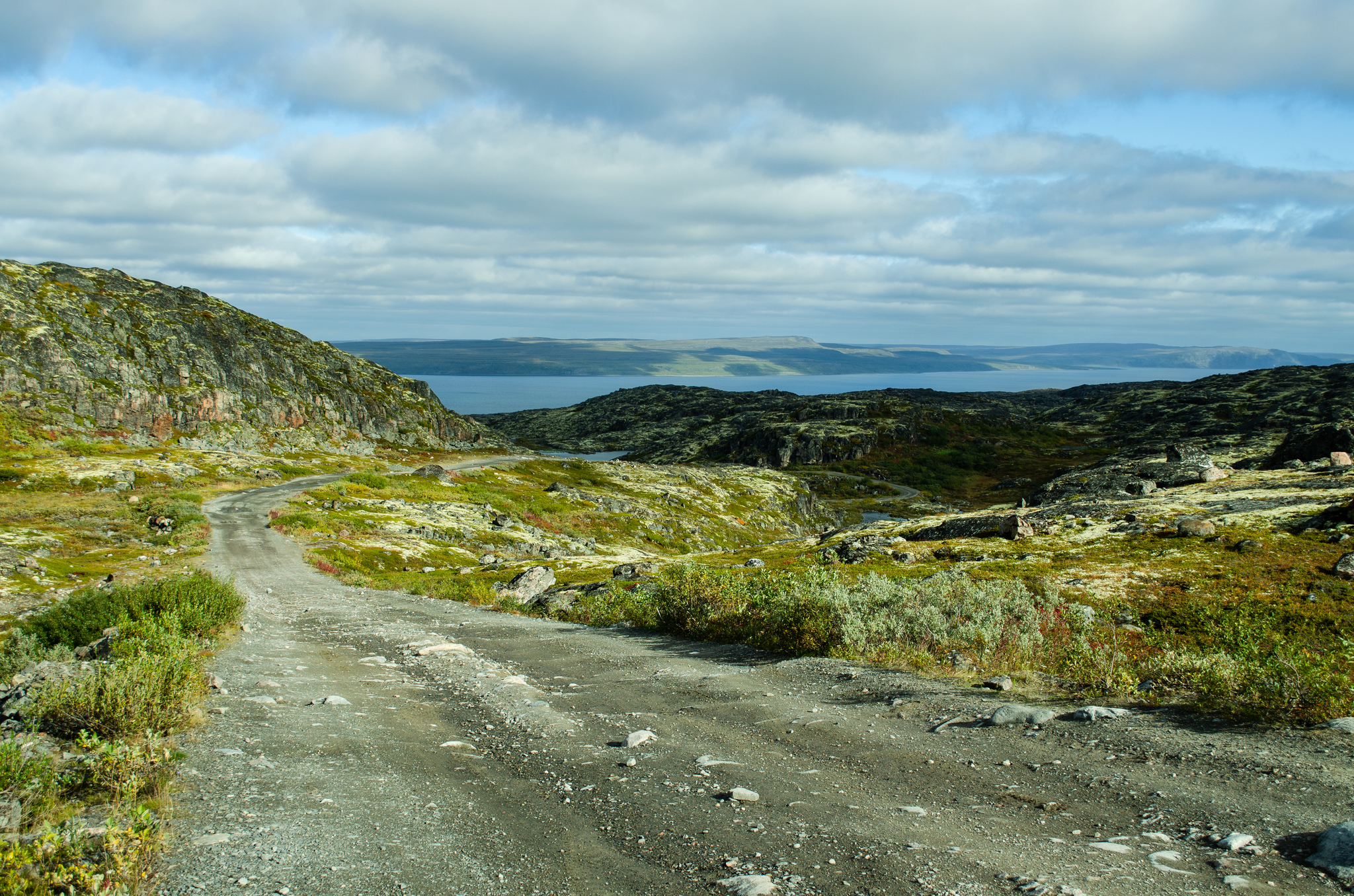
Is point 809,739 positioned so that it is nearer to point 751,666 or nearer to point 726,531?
point 751,666

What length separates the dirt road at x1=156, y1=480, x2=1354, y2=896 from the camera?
647 centimetres

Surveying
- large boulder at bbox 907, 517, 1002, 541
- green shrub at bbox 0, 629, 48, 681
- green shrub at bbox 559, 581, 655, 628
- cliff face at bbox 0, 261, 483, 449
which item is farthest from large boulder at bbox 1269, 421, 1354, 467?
cliff face at bbox 0, 261, 483, 449

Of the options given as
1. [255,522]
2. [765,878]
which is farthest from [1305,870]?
[255,522]

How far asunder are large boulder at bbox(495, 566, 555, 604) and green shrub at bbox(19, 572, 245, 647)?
13418 mm

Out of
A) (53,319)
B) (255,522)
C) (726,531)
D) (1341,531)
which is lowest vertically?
(726,531)

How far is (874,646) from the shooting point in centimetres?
1489

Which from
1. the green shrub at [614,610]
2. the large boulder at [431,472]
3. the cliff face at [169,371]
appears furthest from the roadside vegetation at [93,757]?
the cliff face at [169,371]

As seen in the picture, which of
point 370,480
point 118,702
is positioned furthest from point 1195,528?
point 370,480

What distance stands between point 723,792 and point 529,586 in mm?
29099

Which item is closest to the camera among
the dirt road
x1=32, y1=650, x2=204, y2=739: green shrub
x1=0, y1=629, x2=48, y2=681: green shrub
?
the dirt road

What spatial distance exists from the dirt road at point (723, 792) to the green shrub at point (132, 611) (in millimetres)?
5000

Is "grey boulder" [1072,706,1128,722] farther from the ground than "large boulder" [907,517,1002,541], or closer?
farther from the ground

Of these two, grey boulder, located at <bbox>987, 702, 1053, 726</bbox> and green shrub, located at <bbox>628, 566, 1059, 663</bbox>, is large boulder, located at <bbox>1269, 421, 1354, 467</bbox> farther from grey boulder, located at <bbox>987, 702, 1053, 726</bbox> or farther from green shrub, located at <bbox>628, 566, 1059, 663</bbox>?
grey boulder, located at <bbox>987, 702, 1053, 726</bbox>

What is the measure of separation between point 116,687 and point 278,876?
497cm
